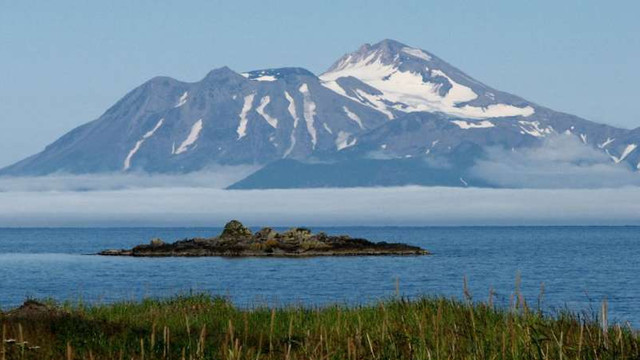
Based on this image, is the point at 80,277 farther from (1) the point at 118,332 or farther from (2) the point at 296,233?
(1) the point at 118,332

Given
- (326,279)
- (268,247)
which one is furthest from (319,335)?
(268,247)

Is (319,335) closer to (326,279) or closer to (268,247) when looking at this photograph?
(326,279)

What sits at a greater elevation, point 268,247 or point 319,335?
point 268,247

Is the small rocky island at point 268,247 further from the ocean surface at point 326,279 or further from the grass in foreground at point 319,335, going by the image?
the grass in foreground at point 319,335

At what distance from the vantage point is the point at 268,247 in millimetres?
144875

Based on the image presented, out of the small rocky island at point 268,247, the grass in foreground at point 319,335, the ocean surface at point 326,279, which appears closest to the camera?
the grass in foreground at point 319,335

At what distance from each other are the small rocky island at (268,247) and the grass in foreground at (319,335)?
11745 centimetres

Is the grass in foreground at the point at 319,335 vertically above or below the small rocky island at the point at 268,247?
below

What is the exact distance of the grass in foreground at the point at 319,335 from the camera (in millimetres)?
15591

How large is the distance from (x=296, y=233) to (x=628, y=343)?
13966 cm

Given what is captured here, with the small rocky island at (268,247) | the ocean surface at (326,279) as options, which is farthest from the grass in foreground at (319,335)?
the small rocky island at (268,247)

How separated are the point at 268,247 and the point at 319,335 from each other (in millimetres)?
124169

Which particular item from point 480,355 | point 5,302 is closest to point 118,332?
point 480,355

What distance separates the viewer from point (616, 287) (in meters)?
86.8
